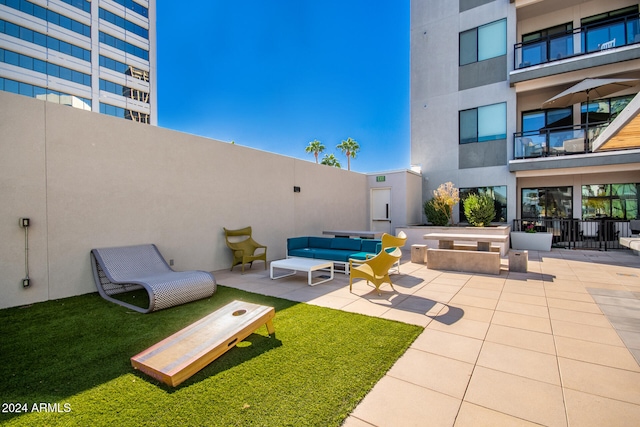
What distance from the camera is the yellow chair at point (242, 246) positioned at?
717 centimetres

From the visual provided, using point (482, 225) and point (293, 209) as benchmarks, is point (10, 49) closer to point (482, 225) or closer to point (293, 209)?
point (293, 209)

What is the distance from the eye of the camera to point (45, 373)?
2570mm

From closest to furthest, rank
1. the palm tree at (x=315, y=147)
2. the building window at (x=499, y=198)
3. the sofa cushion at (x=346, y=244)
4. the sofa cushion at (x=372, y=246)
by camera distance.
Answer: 1. the sofa cushion at (x=372, y=246)
2. the sofa cushion at (x=346, y=244)
3. the building window at (x=499, y=198)
4. the palm tree at (x=315, y=147)

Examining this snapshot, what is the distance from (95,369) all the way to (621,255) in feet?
43.1

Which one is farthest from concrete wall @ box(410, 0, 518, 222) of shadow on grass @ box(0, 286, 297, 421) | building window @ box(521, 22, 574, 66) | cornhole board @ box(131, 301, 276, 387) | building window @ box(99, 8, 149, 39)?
building window @ box(99, 8, 149, 39)

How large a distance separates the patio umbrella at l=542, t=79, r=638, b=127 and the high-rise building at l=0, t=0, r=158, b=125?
117ft

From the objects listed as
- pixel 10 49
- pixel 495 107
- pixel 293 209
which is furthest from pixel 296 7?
pixel 10 49

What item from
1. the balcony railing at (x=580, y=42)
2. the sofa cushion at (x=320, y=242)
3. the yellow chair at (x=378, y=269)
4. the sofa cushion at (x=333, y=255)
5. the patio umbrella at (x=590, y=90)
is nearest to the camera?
the yellow chair at (x=378, y=269)

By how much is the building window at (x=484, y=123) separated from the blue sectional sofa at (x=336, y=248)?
9.01 meters

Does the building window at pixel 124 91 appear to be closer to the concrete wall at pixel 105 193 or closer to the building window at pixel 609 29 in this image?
the concrete wall at pixel 105 193

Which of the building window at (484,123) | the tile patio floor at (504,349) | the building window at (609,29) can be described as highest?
the building window at (609,29)

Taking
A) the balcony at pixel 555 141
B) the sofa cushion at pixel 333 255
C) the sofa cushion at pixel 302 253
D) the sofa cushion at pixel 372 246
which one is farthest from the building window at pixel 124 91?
the balcony at pixel 555 141

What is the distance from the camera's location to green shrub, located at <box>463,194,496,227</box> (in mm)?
11016

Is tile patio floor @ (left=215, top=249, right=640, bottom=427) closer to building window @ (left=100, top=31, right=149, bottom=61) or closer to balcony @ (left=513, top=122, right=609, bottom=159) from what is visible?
balcony @ (left=513, top=122, right=609, bottom=159)
